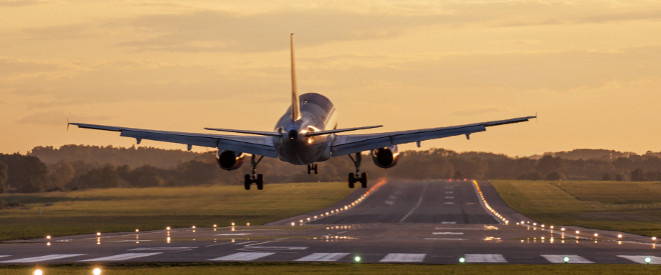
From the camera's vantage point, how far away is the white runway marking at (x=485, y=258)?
7211 centimetres

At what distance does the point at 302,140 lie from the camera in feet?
206

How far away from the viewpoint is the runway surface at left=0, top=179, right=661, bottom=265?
7488 centimetres

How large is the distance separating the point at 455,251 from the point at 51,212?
110m

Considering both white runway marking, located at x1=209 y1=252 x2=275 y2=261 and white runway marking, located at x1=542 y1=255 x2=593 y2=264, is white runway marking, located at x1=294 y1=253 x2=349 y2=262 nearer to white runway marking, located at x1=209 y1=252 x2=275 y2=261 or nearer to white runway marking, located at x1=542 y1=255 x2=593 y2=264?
white runway marking, located at x1=209 y1=252 x2=275 y2=261

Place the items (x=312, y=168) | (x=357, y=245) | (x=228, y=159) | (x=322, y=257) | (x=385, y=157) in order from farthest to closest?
(x=357, y=245) → (x=322, y=257) → (x=385, y=157) → (x=228, y=159) → (x=312, y=168)

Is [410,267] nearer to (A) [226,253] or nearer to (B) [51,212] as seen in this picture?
(A) [226,253]

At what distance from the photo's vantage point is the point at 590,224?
145125mm

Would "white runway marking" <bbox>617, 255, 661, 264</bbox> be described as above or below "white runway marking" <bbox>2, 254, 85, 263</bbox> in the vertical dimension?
below

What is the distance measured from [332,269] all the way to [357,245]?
2733cm

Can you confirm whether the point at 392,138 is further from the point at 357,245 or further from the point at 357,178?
the point at 357,245

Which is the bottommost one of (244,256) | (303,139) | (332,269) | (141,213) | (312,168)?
(332,269)

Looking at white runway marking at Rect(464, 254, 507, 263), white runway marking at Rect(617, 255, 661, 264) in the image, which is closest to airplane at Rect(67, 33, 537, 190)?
white runway marking at Rect(464, 254, 507, 263)

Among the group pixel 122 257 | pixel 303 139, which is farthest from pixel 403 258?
pixel 122 257

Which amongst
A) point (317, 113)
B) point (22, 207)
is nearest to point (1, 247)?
point (317, 113)
